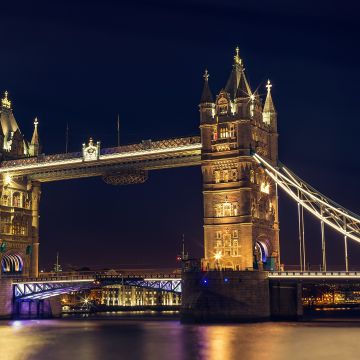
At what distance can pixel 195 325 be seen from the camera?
75.1 metres

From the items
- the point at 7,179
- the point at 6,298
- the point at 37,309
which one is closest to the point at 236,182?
the point at 7,179

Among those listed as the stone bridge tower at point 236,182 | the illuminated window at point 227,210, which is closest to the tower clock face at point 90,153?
the stone bridge tower at point 236,182

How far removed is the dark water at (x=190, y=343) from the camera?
53.3 m

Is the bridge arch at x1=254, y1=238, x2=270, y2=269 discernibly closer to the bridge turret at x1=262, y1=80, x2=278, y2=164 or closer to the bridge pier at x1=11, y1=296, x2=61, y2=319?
the bridge turret at x1=262, y1=80, x2=278, y2=164

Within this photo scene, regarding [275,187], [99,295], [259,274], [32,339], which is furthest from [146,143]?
[99,295]

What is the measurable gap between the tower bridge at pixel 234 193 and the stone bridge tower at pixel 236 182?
11 cm

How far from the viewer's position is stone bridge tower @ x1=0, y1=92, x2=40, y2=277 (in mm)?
101438

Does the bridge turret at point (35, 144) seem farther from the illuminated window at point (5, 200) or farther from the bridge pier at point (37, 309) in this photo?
the bridge pier at point (37, 309)

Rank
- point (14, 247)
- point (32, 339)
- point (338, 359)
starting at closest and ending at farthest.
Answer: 1. point (338, 359)
2. point (32, 339)
3. point (14, 247)

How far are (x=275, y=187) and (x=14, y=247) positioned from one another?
120 feet

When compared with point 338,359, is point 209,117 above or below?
above

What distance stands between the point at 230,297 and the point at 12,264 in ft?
132

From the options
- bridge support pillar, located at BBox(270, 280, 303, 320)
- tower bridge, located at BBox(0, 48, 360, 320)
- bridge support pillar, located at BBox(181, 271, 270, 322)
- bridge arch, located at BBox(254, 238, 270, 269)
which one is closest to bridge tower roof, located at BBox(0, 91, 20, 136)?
tower bridge, located at BBox(0, 48, 360, 320)

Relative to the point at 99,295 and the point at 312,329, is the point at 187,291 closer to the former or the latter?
the point at 312,329
